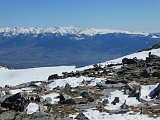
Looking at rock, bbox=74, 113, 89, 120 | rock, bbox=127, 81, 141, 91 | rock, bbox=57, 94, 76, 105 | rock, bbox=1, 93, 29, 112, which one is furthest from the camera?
rock, bbox=127, 81, 141, 91

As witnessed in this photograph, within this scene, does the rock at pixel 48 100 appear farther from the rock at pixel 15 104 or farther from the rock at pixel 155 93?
the rock at pixel 155 93

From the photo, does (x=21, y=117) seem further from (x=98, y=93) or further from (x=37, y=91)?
(x=37, y=91)

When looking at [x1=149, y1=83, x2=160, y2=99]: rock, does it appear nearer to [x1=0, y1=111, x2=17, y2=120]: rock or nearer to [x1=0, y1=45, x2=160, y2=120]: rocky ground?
[x1=0, y1=45, x2=160, y2=120]: rocky ground

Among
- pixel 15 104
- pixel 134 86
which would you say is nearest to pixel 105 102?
pixel 134 86

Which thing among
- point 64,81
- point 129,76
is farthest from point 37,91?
point 129,76

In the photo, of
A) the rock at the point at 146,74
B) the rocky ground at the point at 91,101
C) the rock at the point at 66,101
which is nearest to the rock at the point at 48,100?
the rocky ground at the point at 91,101

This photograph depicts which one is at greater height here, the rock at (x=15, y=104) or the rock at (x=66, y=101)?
the rock at (x=15, y=104)

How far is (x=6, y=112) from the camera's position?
31.3 meters

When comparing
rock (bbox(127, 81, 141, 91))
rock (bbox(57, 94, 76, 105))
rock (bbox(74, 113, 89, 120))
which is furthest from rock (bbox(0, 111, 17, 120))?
rock (bbox(127, 81, 141, 91))

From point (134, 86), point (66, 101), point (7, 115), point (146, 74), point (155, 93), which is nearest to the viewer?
point (7, 115)

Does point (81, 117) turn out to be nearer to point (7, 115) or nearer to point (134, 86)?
point (7, 115)

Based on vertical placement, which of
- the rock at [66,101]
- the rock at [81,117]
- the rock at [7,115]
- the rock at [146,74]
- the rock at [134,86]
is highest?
the rock at [7,115]

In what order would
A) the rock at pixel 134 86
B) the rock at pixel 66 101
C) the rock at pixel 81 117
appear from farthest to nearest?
the rock at pixel 134 86 < the rock at pixel 66 101 < the rock at pixel 81 117

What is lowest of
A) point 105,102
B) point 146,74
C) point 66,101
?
point 105,102
